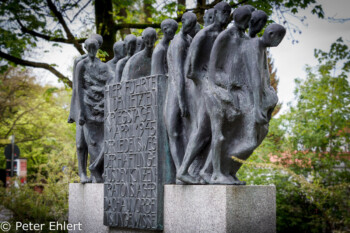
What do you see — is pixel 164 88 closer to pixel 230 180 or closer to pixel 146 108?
pixel 146 108

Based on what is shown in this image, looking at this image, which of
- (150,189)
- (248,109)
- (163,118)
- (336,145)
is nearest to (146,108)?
(163,118)

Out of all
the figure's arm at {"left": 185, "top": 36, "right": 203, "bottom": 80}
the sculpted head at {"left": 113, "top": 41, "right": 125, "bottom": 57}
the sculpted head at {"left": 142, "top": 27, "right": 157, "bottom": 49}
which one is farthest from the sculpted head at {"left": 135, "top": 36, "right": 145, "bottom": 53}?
the figure's arm at {"left": 185, "top": 36, "right": 203, "bottom": 80}

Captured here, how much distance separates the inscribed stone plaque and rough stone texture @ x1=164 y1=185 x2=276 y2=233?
0.30m

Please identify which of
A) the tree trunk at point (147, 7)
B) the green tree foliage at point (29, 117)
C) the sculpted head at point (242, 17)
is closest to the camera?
the sculpted head at point (242, 17)

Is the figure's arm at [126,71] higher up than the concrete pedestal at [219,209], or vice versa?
the figure's arm at [126,71]

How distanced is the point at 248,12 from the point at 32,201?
664cm

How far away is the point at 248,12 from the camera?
6223mm

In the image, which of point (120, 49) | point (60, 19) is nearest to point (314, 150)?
point (120, 49)

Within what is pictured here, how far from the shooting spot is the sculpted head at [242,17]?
6.21m

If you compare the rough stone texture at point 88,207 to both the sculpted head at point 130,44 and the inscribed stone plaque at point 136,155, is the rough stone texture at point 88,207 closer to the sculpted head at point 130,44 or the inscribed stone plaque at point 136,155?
the inscribed stone plaque at point 136,155

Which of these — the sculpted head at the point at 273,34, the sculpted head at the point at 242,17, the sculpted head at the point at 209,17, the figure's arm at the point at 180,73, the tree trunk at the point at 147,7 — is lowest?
the figure's arm at the point at 180,73

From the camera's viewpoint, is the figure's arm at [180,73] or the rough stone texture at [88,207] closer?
the figure's arm at [180,73]

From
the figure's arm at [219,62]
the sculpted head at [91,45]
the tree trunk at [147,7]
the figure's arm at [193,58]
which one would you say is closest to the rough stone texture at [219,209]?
the figure's arm at [219,62]

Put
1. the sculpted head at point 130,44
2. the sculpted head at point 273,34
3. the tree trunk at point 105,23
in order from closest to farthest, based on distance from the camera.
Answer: the sculpted head at point 273,34 < the sculpted head at point 130,44 < the tree trunk at point 105,23
